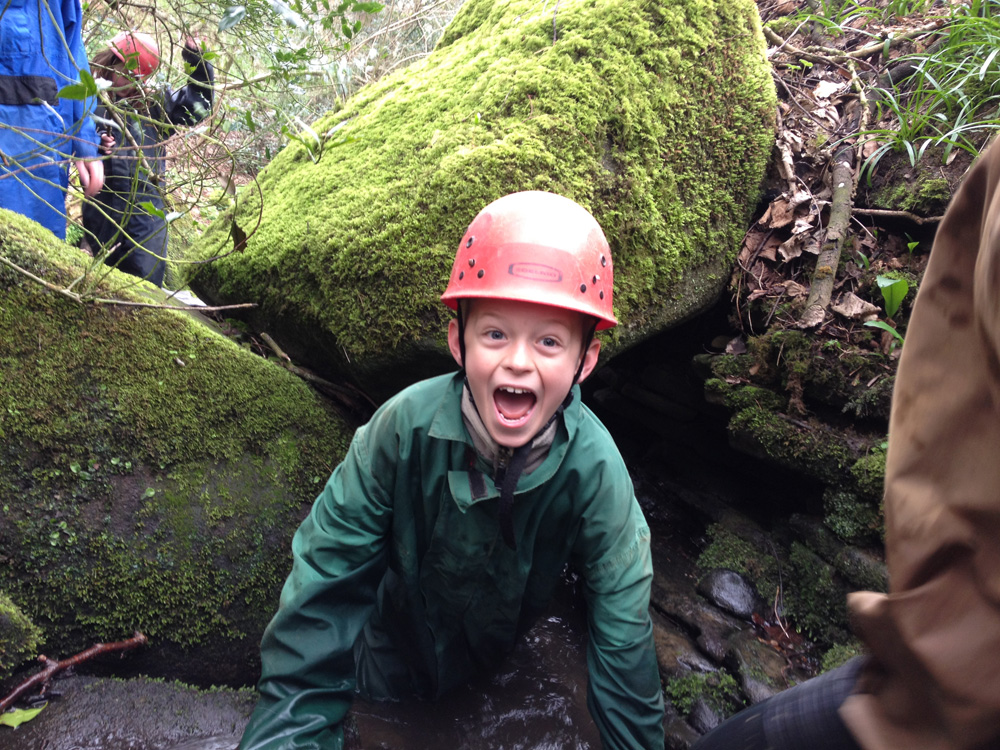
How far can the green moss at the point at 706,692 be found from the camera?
8.87ft

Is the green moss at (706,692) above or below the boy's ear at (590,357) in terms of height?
below

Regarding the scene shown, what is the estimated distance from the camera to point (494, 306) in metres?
2.08

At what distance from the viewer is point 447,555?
92.2 inches

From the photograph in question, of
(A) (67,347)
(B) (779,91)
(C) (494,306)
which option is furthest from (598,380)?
(A) (67,347)

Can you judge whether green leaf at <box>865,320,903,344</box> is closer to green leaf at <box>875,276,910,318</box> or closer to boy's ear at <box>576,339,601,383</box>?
green leaf at <box>875,276,910,318</box>

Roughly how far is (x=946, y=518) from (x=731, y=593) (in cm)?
237

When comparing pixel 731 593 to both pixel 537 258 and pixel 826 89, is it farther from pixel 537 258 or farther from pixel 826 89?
pixel 826 89

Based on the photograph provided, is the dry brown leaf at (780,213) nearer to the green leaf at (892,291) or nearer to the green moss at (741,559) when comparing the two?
the green leaf at (892,291)

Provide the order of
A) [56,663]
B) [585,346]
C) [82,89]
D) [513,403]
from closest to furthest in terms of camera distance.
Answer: [82,89] → [513,403] → [585,346] → [56,663]

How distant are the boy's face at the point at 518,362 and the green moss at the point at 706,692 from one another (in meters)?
1.54

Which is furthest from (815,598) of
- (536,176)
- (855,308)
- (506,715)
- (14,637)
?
(14,637)

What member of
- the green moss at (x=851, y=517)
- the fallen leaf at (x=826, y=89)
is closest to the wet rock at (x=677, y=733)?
the green moss at (x=851, y=517)

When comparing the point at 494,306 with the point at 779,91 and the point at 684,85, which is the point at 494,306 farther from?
the point at 779,91

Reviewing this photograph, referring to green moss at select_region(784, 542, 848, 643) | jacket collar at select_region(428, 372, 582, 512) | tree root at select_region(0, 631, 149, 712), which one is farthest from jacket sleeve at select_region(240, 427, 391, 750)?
green moss at select_region(784, 542, 848, 643)
